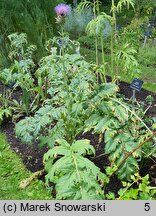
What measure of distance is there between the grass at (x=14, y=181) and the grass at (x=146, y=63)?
2238mm

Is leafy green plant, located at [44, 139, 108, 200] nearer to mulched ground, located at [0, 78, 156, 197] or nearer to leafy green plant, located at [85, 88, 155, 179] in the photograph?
leafy green plant, located at [85, 88, 155, 179]

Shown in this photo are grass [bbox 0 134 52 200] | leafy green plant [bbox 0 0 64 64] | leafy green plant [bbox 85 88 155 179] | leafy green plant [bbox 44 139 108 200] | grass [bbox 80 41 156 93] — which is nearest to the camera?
leafy green plant [bbox 44 139 108 200]

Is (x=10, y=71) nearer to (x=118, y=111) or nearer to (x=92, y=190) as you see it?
(x=118, y=111)

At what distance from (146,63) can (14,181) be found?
12.5 ft

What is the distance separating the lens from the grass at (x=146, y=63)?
18.5 ft

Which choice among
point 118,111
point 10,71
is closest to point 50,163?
point 118,111

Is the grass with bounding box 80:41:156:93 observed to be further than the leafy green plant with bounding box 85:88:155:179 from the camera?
Yes

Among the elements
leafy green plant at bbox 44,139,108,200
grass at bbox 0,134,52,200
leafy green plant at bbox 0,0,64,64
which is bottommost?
grass at bbox 0,134,52,200

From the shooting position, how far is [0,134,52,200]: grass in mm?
3336

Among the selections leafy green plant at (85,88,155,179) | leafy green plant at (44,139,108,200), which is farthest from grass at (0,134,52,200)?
leafy green plant at (85,88,155,179)

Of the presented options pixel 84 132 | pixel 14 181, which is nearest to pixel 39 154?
pixel 14 181

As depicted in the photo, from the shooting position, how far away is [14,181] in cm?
356

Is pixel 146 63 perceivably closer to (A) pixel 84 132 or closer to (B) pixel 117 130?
(A) pixel 84 132

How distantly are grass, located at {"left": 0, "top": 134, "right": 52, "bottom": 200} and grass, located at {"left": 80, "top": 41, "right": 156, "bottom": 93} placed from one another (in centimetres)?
224
